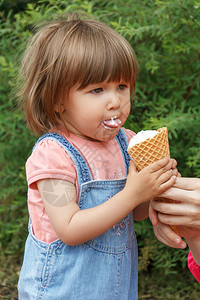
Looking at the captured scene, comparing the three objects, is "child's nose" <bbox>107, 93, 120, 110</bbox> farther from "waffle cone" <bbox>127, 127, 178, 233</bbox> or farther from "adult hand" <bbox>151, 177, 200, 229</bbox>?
"adult hand" <bbox>151, 177, 200, 229</bbox>

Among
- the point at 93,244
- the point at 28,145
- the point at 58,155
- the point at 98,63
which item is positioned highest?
the point at 98,63

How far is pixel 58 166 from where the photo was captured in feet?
4.30

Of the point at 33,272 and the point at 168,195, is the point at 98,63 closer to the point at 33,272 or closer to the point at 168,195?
the point at 168,195

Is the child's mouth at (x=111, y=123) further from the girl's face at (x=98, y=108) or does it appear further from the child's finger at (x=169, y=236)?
the child's finger at (x=169, y=236)

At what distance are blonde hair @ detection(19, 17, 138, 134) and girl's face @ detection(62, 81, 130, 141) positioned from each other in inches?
1.1

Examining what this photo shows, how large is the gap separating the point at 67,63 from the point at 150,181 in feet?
1.57

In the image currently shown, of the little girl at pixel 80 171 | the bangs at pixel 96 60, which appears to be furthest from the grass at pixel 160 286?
the bangs at pixel 96 60

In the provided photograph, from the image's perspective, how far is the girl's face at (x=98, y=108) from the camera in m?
1.32

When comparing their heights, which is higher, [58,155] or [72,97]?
[72,97]

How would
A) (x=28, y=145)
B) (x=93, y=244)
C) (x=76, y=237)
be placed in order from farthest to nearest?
1. (x=28, y=145)
2. (x=93, y=244)
3. (x=76, y=237)

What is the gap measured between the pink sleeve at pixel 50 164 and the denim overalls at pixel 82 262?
0.09 ft

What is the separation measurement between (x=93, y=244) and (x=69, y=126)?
43 centimetres

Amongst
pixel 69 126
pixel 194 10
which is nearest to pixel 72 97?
pixel 69 126

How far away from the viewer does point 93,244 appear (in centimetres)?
139
